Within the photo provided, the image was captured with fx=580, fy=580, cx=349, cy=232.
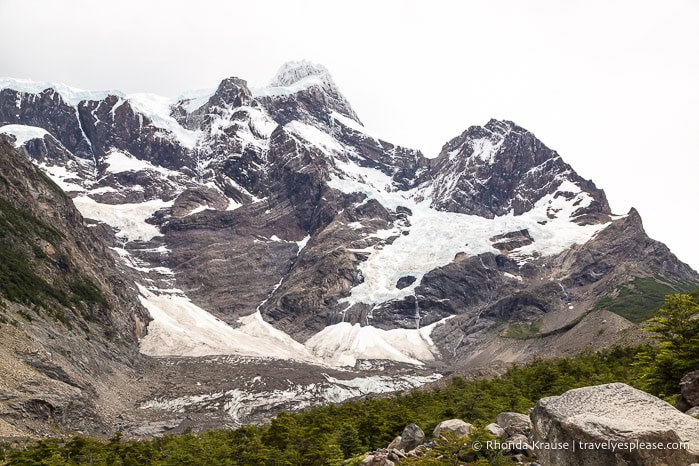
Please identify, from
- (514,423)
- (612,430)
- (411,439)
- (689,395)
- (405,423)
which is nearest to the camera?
(612,430)

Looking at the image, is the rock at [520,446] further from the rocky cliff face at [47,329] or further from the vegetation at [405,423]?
the rocky cliff face at [47,329]

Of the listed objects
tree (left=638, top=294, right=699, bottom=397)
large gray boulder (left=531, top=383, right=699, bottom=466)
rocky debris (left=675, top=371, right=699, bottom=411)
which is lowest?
large gray boulder (left=531, top=383, right=699, bottom=466)

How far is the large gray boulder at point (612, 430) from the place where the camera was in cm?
Result: 1459

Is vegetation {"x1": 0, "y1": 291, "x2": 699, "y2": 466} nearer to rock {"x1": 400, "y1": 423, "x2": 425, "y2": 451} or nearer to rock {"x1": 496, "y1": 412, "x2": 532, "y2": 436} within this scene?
rock {"x1": 496, "y1": 412, "x2": 532, "y2": 436}

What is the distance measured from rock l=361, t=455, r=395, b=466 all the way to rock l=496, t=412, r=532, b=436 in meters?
5.49

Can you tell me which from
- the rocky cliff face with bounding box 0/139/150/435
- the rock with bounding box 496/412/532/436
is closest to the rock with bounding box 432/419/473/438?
the rock with bounding box 496/412/532/436

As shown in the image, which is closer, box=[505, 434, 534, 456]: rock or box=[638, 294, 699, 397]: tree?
box=[505, 434, 534, 456]: rock

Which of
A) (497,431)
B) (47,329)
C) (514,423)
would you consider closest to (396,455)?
(497,431)

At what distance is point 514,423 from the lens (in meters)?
25.9

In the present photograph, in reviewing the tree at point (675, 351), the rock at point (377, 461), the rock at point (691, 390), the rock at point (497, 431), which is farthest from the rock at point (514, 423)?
the tree at point (675, 351)

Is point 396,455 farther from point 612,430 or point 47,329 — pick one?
point 47,329

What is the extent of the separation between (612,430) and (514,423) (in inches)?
446

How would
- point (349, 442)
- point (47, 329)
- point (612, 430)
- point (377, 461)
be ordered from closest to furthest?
point (612, 430) → point (377, 461) → point (349, 442) → point (47, 329)

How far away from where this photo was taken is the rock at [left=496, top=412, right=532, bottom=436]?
25.0 meters
